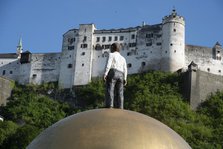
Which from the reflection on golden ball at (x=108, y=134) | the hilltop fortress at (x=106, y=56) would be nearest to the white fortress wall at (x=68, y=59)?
the hilltop fortress at (x=106, y=56)

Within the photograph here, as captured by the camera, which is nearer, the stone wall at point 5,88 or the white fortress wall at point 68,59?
the stone wall at point 5,88

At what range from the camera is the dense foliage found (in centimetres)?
5244

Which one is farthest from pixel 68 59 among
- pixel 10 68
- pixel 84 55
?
pixel 10 68

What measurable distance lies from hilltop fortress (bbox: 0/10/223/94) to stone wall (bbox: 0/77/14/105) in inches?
66.2

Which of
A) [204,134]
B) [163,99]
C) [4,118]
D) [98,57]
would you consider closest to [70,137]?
[204,134]

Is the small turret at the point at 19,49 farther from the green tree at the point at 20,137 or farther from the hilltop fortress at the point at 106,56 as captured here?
the green tree at the point at 20,137

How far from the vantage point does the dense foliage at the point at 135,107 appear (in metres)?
52.4

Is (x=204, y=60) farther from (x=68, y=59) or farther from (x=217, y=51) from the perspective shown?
(x=68, y=59)

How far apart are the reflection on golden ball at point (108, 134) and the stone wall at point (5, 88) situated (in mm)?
60246

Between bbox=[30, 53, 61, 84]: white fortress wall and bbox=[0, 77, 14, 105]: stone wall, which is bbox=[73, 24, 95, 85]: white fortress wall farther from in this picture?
bbox=[0, 77, 14, 105]: stone wall

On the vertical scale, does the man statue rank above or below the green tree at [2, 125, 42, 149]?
above

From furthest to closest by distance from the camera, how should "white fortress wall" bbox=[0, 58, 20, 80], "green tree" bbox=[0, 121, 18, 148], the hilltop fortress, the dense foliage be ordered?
"white fortress wall" bbox=[0, 58, 20, 80] → the hilltop fortress → "green tree" bbox=[0, 121, 18, 148] → the dense foliage

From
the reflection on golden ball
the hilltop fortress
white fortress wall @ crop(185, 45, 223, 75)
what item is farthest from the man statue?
white fortress wall @ crop(185, 45, 223, 75)

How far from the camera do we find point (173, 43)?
66000 mm
